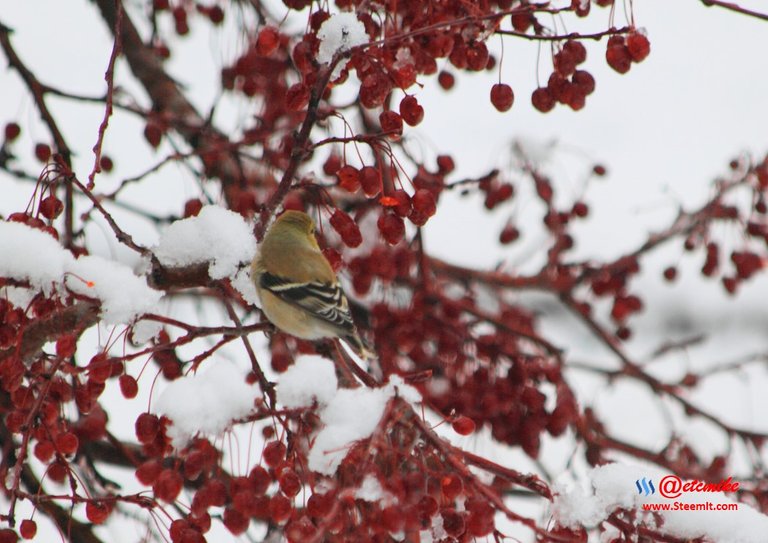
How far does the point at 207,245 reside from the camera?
91.2 inches

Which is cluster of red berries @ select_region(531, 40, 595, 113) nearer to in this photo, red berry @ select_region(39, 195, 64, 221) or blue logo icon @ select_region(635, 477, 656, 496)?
blue logo icon @ select_region(635, 477, 656, 496)

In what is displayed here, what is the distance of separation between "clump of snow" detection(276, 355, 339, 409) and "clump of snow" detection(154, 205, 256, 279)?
0.36m

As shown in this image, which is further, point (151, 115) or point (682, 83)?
point (682, 83)

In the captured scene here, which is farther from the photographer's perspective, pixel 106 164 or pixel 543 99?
pixel 106 164

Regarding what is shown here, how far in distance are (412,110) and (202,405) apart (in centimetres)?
91

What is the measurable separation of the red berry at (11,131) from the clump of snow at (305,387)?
2244 millimetres

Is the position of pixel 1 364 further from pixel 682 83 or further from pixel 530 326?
pixel 682 83

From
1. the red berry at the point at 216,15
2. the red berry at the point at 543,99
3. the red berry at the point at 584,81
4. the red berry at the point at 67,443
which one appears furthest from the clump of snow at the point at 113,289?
the red berry at the point at 216,15

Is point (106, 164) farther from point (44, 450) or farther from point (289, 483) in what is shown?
point (289, 483)

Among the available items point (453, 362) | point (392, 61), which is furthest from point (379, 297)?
point (392, 61)

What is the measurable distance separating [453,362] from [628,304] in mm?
1071

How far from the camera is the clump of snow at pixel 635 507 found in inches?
76.2

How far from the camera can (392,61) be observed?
2.28m

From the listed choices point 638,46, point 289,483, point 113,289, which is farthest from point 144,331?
point 638,46
